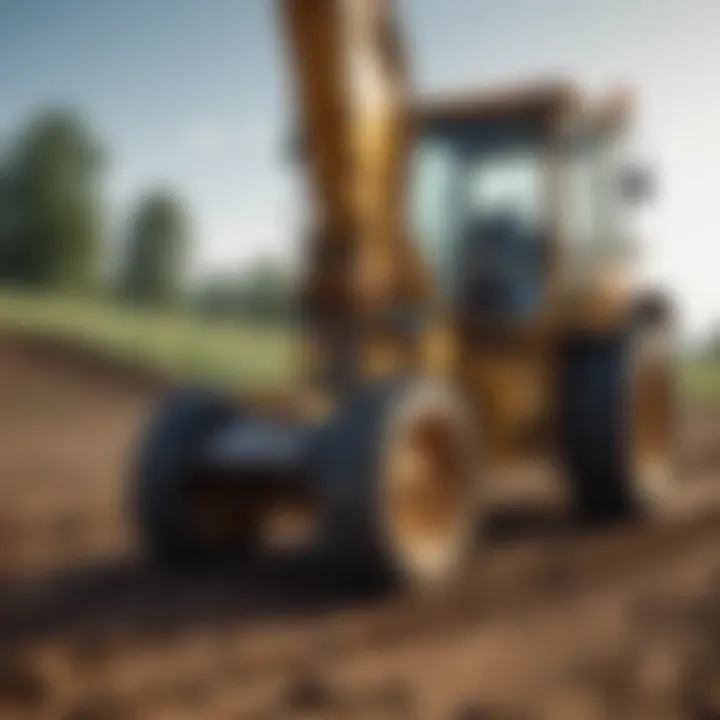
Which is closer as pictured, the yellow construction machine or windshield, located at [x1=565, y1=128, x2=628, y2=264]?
the yellow construction machine

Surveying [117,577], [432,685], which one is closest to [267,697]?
[432,685]

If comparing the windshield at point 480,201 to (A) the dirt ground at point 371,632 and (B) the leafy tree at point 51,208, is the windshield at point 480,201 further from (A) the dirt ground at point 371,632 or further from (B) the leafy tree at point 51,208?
(B) the leafy tree at point 51,208

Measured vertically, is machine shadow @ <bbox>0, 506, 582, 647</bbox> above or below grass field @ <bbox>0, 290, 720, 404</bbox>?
below

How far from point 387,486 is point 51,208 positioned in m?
8.97

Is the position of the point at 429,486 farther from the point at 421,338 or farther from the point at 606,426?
the point at 606,426

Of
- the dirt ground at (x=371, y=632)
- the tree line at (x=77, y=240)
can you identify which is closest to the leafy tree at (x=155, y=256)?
the tree line at (x=77, y=240)

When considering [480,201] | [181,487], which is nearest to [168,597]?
[181,487]

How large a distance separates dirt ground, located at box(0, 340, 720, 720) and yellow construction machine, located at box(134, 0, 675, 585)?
11.0 inches

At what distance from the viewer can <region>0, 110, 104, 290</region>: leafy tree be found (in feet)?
38.0

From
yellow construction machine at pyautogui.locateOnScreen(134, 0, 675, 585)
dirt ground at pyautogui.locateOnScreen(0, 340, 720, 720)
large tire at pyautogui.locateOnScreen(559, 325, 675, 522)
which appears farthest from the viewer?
large tire at pyautogui.locateOnScreen(559, 325, 675, 522)

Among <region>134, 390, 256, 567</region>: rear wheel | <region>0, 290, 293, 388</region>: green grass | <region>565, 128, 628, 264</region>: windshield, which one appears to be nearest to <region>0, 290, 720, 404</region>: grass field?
<region>0, 290, 293, 388</region>: green grass

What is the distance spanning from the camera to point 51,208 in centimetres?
1220

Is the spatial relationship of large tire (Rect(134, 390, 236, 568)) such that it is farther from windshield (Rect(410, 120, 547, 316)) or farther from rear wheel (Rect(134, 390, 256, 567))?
windshield (Rect(410, 120, 547, 316))

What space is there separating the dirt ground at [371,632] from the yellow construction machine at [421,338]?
0.92 ft
